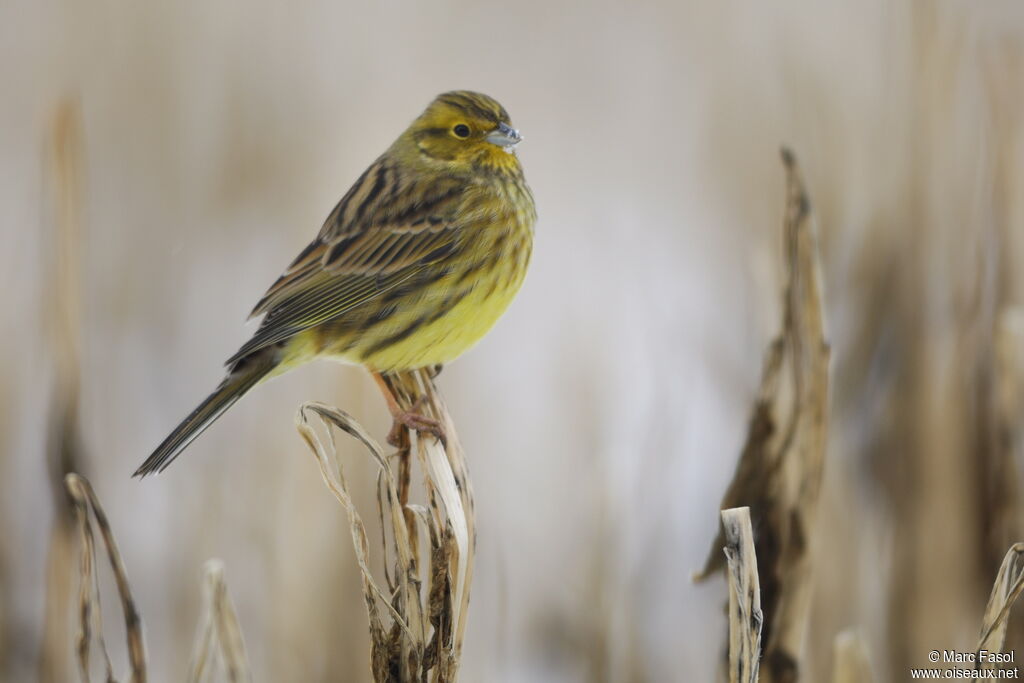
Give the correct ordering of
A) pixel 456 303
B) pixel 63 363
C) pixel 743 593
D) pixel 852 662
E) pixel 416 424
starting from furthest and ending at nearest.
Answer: pixel 456 303 → pixel 63 363 → pixel 852 662 → pixel 416 424 → pixel 743 593

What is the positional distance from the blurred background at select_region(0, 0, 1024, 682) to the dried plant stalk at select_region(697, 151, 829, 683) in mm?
248

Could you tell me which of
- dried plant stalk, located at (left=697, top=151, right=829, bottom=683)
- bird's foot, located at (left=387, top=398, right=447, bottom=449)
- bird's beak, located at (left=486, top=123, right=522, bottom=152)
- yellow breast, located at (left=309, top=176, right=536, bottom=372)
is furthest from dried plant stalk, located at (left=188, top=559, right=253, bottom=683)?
bird's beak, located at (left=486, top=123, right=522, bottom=152)

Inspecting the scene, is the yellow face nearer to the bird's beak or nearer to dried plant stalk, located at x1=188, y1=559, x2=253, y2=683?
the bird's beak

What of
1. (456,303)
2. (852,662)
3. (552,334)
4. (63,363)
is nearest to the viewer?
(852,662)

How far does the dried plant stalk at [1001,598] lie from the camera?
1723 millimetres

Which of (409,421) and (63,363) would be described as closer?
(409,421)

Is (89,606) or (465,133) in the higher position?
(465,133)

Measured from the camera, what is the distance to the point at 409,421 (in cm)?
201

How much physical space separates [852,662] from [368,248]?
4.30ft

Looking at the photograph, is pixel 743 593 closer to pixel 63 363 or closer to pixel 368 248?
pixel 368 248

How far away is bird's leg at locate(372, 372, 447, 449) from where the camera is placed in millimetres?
1938

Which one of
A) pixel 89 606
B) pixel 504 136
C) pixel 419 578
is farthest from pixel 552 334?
pixel 89 606

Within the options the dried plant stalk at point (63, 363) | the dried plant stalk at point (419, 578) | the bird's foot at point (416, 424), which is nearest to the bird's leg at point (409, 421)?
the bird's foot at point (416, 424)

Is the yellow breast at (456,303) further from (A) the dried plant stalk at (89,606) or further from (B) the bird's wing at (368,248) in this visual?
(A) the dried plant stalk at (89,606)
